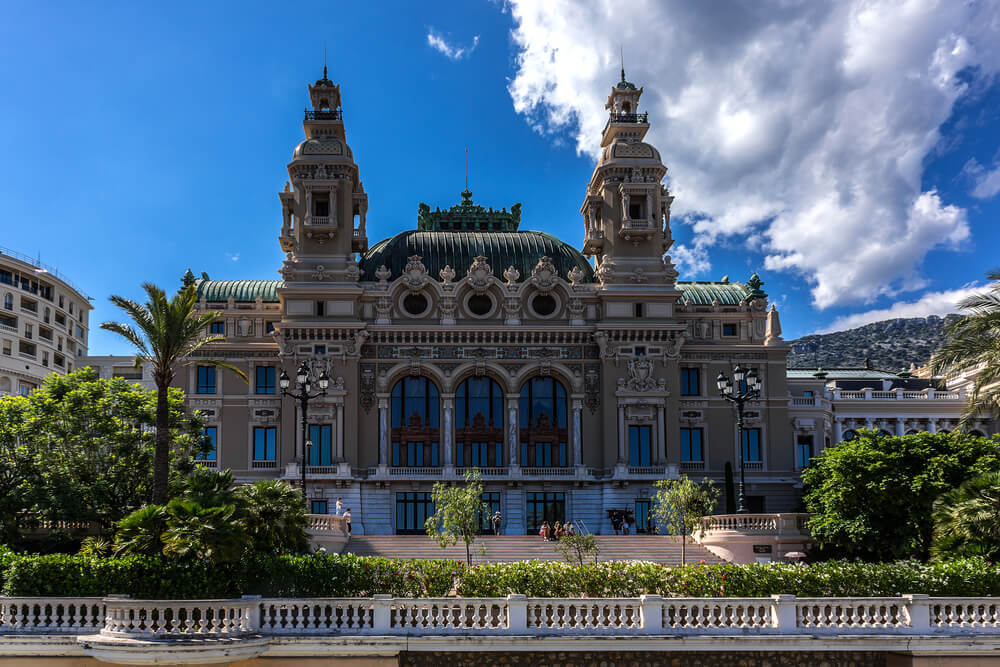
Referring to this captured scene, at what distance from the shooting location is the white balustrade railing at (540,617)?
22469 mm

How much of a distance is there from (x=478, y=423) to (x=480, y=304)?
7211 mm

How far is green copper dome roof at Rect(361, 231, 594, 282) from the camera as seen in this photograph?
2406 inches

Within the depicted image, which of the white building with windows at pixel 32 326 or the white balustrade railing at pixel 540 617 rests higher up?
the white building with windows at pixel 32 326

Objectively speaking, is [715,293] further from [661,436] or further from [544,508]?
[544,508]

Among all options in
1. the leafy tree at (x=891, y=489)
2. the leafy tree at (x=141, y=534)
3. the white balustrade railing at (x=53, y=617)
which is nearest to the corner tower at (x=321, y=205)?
the leafy tree at (x=891, y=489)

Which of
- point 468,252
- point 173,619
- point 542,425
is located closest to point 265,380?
point 468,252

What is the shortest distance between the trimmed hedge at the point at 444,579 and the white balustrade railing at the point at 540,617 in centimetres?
99

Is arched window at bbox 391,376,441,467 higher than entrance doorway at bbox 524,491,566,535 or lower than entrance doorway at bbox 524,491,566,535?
higher

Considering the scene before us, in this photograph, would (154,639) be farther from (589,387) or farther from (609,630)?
(589,387)

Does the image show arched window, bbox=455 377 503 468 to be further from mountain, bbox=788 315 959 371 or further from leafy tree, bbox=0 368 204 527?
mountain, bbox=788 315 959 371

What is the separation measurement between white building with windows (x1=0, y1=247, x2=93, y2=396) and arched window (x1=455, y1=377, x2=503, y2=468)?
39.6 m

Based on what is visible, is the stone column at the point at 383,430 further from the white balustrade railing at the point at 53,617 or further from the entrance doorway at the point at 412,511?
the white balustrade railing at the point at 53,617

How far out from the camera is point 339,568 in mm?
24969

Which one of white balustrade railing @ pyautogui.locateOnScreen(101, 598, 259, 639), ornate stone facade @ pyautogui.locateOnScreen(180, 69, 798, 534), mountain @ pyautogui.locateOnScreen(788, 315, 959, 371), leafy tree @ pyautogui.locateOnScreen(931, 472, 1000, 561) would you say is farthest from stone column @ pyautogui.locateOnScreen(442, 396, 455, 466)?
mountain @ pyautogui.locateOnScreen(788, 315, 959, 371)
